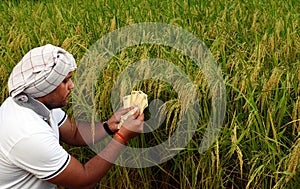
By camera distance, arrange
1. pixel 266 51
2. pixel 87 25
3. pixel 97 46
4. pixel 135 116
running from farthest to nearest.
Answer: pixel 87 25 < pixel 97 46 < pixel 266 51 < pixel 135 116

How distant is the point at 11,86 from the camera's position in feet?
5.70

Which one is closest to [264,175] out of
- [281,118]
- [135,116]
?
[281,118]

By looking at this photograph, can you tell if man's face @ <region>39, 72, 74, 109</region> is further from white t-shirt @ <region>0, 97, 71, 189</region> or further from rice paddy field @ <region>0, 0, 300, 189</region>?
rice paddy field @ <region>0, 0, 300, 189</region>

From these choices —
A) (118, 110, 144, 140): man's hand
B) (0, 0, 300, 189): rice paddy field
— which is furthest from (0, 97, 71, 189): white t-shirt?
(0, 0, 300, 189): rice paddy field

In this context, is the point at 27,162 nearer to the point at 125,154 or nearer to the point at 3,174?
the point at 3,174

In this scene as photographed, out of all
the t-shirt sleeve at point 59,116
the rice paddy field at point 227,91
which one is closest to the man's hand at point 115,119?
the rice paddy field at point 227,91

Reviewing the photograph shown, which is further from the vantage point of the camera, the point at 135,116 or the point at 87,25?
the point at 87,25

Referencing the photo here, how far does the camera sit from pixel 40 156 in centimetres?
165

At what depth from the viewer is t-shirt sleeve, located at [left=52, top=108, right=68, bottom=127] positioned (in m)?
2.03

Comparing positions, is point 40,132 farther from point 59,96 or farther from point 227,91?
point 227,91

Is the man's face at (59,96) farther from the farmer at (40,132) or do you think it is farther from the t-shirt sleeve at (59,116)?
the t-shirt sleeve at (59,116)

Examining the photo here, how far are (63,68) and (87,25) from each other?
1.12 meters

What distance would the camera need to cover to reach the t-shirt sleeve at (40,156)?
164 cm

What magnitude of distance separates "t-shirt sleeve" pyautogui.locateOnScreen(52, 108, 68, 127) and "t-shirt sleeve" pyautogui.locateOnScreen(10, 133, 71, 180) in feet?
1.11
